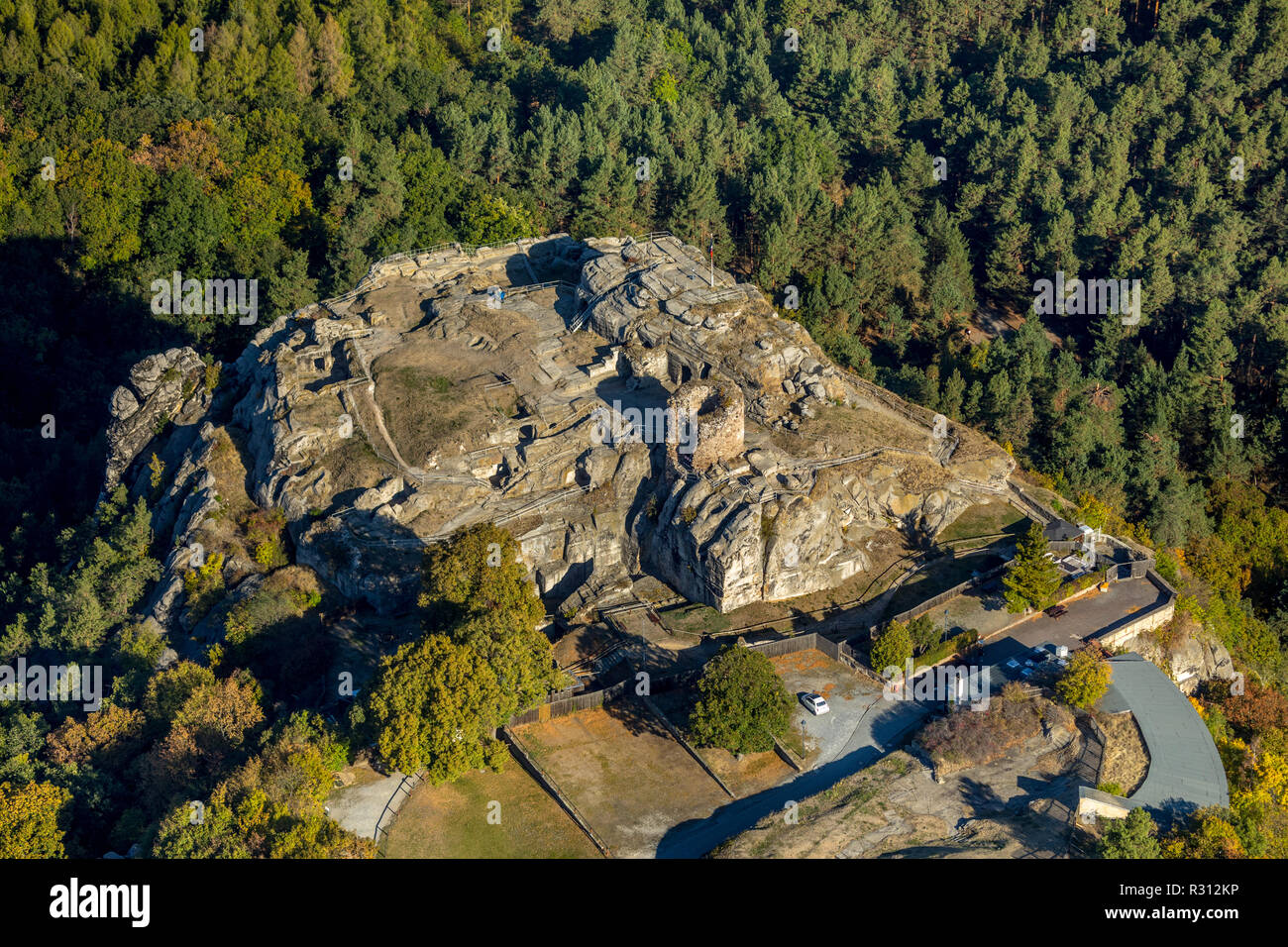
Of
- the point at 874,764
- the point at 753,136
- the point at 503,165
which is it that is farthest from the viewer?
the point at 753,136

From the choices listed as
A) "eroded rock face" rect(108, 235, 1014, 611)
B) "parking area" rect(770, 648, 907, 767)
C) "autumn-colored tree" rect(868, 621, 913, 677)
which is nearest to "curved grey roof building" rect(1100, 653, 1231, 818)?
"autumn-colored tree" rect(868, 621, 913, 677)

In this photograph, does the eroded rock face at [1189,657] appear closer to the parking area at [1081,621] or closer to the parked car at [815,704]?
the parking area at [1081,621]

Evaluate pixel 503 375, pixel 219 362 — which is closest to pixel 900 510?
pixel 503 375

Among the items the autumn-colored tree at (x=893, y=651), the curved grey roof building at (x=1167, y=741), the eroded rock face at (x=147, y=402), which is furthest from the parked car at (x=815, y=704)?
the eroded rock face at (x=147, y=402)

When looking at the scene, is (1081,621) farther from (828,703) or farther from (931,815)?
(931,815)

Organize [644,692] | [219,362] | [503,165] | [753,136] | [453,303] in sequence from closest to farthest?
[644,692] < [453,303] < [219,362] < [503,165] < [753,136]

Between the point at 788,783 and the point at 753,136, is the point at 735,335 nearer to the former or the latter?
the point at 788,783

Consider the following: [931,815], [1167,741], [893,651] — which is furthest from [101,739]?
[1167,741]
